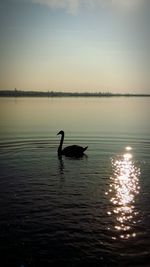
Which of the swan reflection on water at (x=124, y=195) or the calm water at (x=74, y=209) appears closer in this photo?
the calm water at (x=74, y=209)

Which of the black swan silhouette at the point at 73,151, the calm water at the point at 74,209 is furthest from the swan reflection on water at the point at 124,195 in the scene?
the black swan silhouette at the point at 73,151

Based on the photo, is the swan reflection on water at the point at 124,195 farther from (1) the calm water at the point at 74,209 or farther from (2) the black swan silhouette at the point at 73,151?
(2) the black swan silhouette at the point at 73,151

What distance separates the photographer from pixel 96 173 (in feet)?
59.0

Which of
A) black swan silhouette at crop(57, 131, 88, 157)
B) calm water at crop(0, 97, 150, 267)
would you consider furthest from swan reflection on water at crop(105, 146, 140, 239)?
black swan silhouette at crop(57, 131, 88, 157)

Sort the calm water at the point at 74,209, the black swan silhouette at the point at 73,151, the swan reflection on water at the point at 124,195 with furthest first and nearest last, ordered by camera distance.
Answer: the black swan silhouette at the point at 73,151
the swan reflection on water at the point at 124,195
the calm water at the point at 74,209

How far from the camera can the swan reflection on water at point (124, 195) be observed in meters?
11.2

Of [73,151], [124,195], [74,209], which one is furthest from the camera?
[73,151]

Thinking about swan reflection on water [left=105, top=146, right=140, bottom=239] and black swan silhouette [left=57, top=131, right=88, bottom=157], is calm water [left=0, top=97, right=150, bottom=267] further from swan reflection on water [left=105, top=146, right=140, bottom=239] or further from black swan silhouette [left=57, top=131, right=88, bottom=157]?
black swan silhouette [left=57, top=131, right=88, bottom=157]

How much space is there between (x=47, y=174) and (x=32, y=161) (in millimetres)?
3436

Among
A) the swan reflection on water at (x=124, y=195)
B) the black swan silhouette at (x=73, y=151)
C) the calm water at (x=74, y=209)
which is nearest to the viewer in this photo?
the calm water at (x=74, y=209)

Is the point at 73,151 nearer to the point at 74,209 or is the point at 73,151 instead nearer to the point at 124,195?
the point at 124,195

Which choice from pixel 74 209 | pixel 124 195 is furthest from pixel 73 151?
pixel 74 209

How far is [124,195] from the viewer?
14344 mm

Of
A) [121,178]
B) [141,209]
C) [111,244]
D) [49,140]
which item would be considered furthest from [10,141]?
[111,244]
